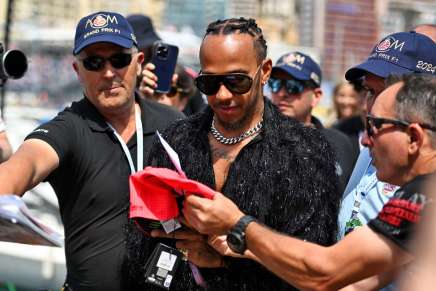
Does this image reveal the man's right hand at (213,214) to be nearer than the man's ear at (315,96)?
Yes

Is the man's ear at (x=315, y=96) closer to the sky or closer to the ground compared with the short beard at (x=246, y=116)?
closer to the ground

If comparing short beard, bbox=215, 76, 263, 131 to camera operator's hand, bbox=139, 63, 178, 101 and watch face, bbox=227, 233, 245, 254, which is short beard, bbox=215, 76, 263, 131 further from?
camera operator's hand, bbox=139, 63, 178, 101

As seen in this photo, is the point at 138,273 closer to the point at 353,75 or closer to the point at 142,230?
the point at 142,230

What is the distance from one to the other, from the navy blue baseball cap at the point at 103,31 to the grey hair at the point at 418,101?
147cm

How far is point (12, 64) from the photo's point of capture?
10.9 feet

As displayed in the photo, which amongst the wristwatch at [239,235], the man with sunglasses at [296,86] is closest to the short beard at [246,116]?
the wristwatch at [239,235]

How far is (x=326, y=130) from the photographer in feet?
16.0

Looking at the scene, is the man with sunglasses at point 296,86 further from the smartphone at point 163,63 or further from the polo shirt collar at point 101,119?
the polo shirt collar at point 101,119

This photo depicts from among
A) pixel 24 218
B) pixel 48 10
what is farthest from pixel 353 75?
pixel 48 10

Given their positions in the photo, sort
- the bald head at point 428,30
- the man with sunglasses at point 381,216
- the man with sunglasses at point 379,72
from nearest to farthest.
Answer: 1. the man with sunglasses at point 381,216
2. the man with sunglasses at point 379,72
3. the bald head at point 428,30

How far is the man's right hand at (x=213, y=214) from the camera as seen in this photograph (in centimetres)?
245

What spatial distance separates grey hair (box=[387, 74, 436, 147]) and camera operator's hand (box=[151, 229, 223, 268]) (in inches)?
33.7

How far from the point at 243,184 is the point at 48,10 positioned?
49500 millimetres

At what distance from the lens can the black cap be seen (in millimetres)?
4879
